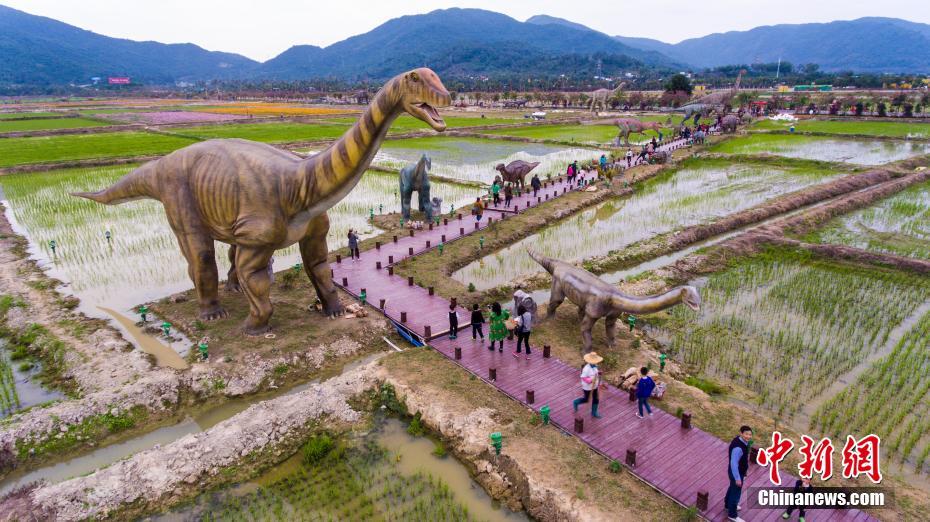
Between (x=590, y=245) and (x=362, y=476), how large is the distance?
1305 cm

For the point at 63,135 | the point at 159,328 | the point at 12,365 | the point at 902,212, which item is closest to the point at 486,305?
the point at 159,328

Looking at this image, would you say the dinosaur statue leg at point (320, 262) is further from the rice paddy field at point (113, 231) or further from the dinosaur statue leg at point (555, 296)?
the rice paddy field at point (113, 231)

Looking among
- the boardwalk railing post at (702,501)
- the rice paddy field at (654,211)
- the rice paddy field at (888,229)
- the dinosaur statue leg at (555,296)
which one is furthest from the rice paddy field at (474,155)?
the boardwalk railing post at (702,501)

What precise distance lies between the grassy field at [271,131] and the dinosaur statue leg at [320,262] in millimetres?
33634

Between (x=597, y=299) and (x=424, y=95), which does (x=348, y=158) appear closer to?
(x=424, y=95)

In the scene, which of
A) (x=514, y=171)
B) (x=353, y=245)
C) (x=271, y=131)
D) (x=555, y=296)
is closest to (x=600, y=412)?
(x=555, y=296)

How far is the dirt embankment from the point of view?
286 inches

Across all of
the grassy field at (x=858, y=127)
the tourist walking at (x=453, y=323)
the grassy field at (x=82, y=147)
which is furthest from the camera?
the grassy field at (x=858, y=127)

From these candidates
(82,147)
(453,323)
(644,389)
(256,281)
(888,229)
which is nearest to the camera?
(644,389)

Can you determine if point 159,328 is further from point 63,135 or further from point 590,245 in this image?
point 63,135

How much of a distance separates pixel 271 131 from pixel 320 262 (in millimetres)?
44490

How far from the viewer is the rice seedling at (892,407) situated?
27.5ft

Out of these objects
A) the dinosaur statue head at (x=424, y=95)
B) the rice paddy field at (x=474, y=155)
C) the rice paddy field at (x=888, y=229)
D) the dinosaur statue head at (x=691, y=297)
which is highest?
the dinosaur statue head at (x=424, y=95)

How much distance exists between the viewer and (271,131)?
51750 millimetres
